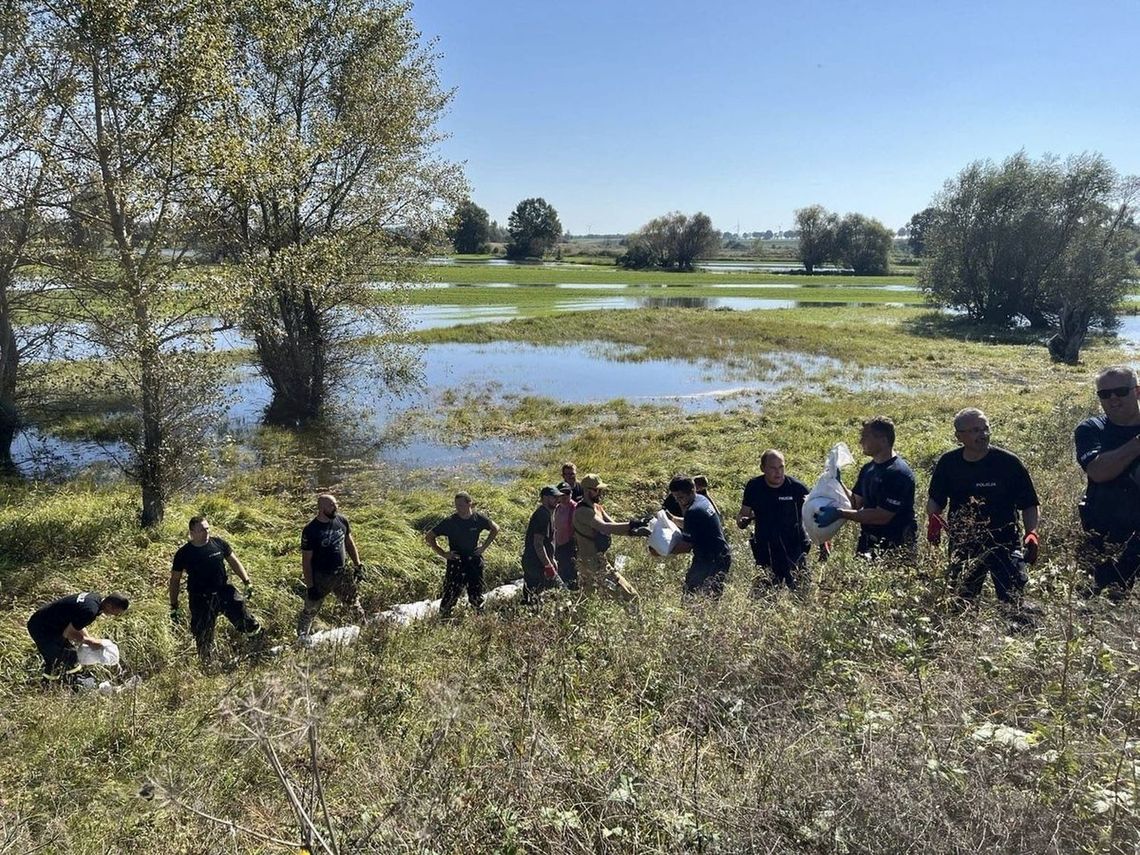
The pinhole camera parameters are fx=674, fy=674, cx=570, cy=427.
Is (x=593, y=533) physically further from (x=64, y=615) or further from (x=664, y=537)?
(x=64, y=615)

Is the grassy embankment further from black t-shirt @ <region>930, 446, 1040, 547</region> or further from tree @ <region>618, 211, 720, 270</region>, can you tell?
tree @ <region>618, 211, 720, 270</region>

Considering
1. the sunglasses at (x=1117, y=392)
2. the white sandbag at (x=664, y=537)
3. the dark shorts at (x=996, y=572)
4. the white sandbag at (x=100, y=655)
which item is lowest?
the white sandbag at (x=100, y=655)

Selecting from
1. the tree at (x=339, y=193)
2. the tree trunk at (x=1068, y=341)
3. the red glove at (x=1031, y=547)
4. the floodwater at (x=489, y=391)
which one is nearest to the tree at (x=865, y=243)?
the tree trunk at (x=1068, y=341)

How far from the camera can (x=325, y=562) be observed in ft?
23.4

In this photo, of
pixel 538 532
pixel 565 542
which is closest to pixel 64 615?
pixel 538 532

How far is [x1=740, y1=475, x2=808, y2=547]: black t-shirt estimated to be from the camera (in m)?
5.81

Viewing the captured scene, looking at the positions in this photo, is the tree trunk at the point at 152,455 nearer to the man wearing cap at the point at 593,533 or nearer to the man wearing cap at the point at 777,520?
the man wearing cap at the point at 593,533

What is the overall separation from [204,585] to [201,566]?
0.65ft

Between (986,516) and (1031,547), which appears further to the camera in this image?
(986,516)

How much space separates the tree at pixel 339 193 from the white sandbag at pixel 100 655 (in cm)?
879

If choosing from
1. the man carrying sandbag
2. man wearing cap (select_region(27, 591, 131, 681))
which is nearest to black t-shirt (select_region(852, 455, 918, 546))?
the man carrying sandbag

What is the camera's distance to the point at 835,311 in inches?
1930

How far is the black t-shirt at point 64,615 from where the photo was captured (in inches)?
228

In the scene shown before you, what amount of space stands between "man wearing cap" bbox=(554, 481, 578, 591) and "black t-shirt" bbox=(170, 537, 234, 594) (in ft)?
11.1
